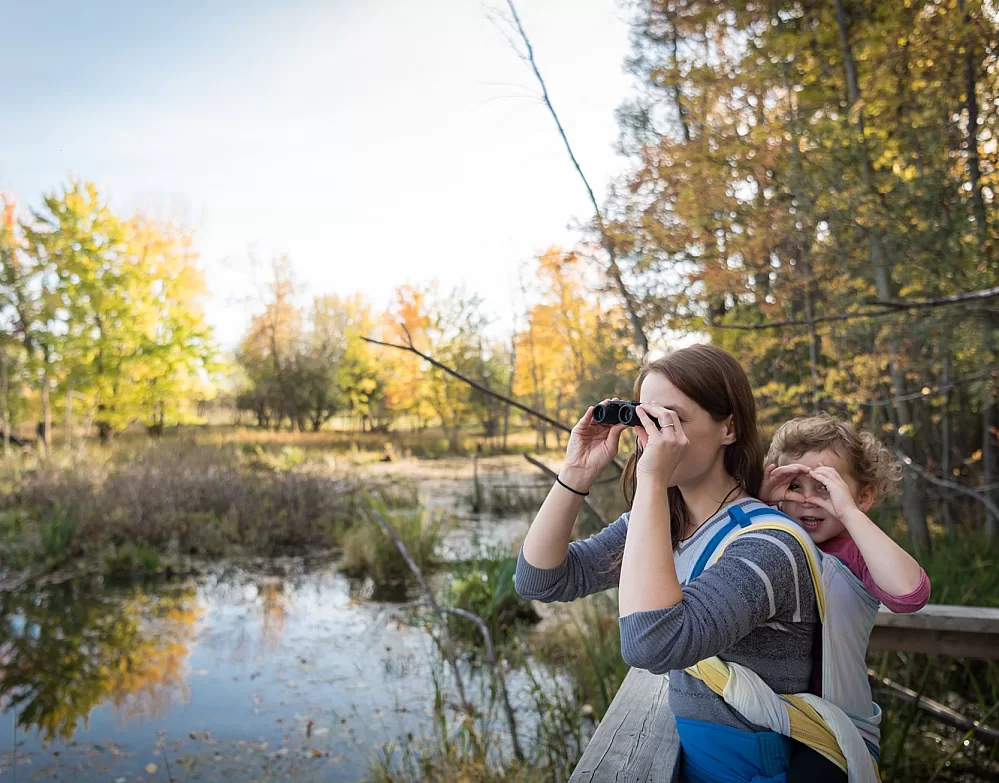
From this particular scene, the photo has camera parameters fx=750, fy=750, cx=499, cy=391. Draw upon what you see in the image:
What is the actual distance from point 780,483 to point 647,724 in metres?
0.45

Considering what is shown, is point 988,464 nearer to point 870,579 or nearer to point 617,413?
point 870,579

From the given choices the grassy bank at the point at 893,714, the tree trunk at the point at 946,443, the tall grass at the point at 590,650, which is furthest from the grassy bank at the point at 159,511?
the tree trunk at the point at 946,443

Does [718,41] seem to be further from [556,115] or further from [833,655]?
[833,655]

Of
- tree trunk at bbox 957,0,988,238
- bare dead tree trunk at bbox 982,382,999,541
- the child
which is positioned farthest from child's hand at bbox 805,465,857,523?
bare dead tree trunk at bbox 982,382,999,541

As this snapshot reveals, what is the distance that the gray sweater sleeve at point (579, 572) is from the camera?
131 centimetres

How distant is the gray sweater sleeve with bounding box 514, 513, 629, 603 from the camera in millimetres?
1307

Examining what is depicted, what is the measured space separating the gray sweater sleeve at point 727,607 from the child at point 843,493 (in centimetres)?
16

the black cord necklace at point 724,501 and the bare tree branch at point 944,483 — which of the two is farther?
the bare tree branch at point 944,483

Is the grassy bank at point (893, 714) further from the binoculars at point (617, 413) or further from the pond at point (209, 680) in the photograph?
the binoculars at point (617, 413)

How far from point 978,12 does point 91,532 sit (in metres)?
8.81

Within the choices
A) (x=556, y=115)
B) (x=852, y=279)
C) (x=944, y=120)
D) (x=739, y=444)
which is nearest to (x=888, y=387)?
(x=852, y=279)

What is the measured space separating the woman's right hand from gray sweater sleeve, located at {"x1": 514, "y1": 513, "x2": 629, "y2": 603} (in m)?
0.13

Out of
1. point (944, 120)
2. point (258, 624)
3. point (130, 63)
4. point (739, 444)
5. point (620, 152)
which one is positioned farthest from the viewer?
point (130, 63)

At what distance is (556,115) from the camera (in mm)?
2051
